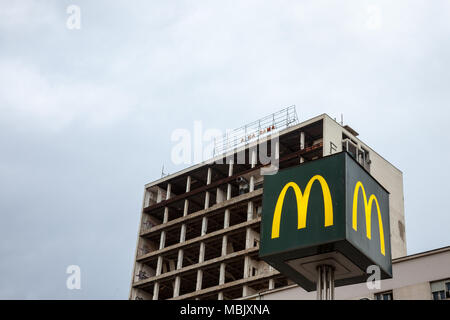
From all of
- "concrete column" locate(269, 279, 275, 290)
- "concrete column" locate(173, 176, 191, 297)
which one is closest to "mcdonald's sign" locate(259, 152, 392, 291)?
"concrete column" locate(269, 279, 275, 290)

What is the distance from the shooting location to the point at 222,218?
284ft

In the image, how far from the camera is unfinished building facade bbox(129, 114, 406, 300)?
3051 inches

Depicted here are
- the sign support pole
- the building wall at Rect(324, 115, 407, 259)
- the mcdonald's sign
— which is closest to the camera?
the mcdonald's sign

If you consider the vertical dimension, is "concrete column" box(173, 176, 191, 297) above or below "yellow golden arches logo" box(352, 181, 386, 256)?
above

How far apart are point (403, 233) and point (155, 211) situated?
34.3 metres

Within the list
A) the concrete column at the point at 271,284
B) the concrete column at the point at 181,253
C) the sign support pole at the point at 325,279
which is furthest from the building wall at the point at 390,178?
the sign support pole at the point at 325,279

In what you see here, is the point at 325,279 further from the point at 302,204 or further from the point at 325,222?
the point at 302,204

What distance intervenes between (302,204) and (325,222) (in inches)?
34.2

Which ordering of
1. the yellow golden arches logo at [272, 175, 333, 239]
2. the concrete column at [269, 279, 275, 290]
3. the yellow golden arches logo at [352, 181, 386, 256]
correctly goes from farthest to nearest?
the concrete column at [269, 279, 275, 290], the yellow golden arches logo at [352, 181, 386, 256], the yellow golden arches logo at [272, 175, 333, 239]

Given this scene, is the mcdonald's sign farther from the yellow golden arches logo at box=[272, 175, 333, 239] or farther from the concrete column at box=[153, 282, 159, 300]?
the concrete column at box=[153, 282, 159, 300]

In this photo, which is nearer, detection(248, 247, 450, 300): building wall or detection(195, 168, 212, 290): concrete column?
detection(248, 247, 450, 300): building wall

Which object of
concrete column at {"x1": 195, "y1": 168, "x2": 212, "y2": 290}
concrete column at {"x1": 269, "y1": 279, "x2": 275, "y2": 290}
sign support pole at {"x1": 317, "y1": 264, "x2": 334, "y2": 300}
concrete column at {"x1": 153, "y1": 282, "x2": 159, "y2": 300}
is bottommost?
sign support pole at {"x1": 317, "y1": 264, "x2": 334, "y2": 300}
